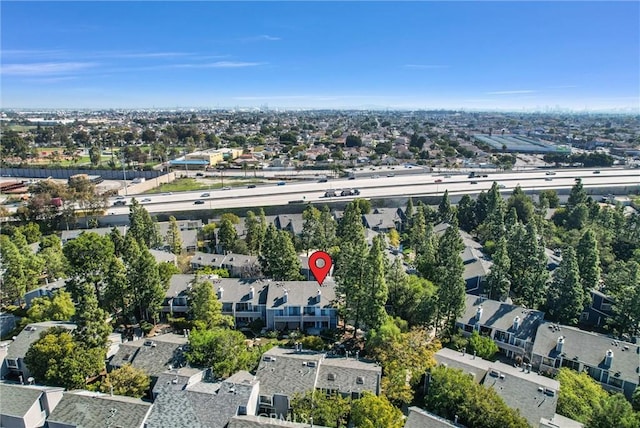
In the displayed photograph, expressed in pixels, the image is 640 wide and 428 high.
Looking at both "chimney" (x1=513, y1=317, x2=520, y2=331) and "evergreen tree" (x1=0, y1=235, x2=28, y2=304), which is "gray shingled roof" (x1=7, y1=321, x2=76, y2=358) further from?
"chimney" (x1=513, y1=317, x2=520, y2=331)

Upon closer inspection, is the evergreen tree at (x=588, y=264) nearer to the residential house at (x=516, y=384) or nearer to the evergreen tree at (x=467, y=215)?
the residential house at (x=516, y=384)

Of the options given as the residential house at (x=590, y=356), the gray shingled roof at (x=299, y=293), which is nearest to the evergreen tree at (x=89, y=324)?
the gray shingled roof at (x=299, y=293)

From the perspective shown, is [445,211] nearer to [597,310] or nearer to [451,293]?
[597,310]

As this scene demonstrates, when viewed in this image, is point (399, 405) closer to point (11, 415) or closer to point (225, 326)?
point (225, 326)

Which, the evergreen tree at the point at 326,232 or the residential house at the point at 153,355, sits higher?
the evergreen tree at the point at 326,232

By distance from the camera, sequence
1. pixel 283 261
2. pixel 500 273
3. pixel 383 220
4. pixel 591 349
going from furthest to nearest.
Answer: pixel 383 220 → pixel 283 261 → pixel 500 273 → pixel 591 349

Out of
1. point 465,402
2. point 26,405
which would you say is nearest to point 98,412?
point 26,405
